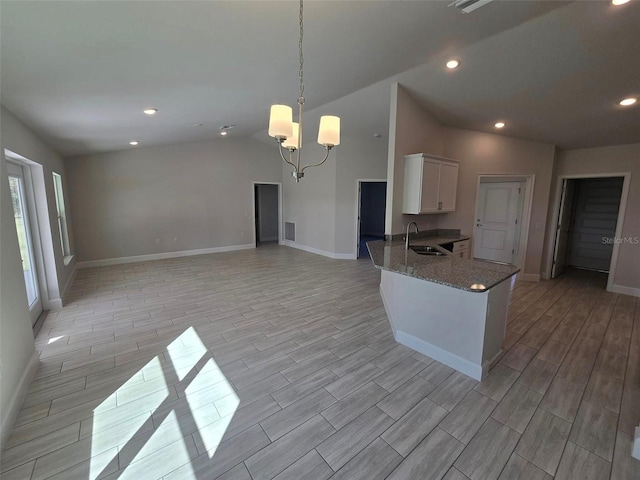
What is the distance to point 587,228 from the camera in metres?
6.22

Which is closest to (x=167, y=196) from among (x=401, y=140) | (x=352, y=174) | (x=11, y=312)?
(x=352, y=174)

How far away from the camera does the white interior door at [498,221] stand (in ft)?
18.1

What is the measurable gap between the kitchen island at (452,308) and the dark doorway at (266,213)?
6813mm

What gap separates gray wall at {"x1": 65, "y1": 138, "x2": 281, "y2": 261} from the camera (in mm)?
5914

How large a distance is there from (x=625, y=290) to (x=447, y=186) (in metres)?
3.56

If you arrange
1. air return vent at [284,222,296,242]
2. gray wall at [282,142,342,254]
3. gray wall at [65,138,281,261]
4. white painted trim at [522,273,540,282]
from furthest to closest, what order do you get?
air return vent at [284,222,296,242] → gray wall at [282,142,342,254] → gray wall at [65,138,281,261] → white painted trim at [522,273,540,282]

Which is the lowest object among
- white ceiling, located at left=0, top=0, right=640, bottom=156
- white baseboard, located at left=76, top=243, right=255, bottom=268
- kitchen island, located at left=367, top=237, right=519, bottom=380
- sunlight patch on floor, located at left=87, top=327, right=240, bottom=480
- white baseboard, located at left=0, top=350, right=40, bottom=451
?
sunlight patch on floor, located at left=87, top=327, right=240, bottom=480

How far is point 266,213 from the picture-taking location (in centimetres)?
937

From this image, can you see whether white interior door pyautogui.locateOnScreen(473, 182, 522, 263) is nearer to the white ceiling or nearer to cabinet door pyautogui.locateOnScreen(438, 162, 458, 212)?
the white ceiling

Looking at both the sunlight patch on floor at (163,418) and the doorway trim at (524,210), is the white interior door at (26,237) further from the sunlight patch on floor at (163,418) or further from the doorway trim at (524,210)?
the doorway trim at (524,210)

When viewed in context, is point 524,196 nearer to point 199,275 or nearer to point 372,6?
point 372,6

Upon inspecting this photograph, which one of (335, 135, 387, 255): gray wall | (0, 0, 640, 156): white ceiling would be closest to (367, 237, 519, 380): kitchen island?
(0, 0, 640, 156): white ceiling

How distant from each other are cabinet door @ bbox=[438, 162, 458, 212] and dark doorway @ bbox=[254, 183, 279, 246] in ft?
19.5

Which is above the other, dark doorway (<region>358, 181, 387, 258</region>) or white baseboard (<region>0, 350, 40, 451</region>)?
dark doorway (<region>358, 181, 387, 258</region>)
